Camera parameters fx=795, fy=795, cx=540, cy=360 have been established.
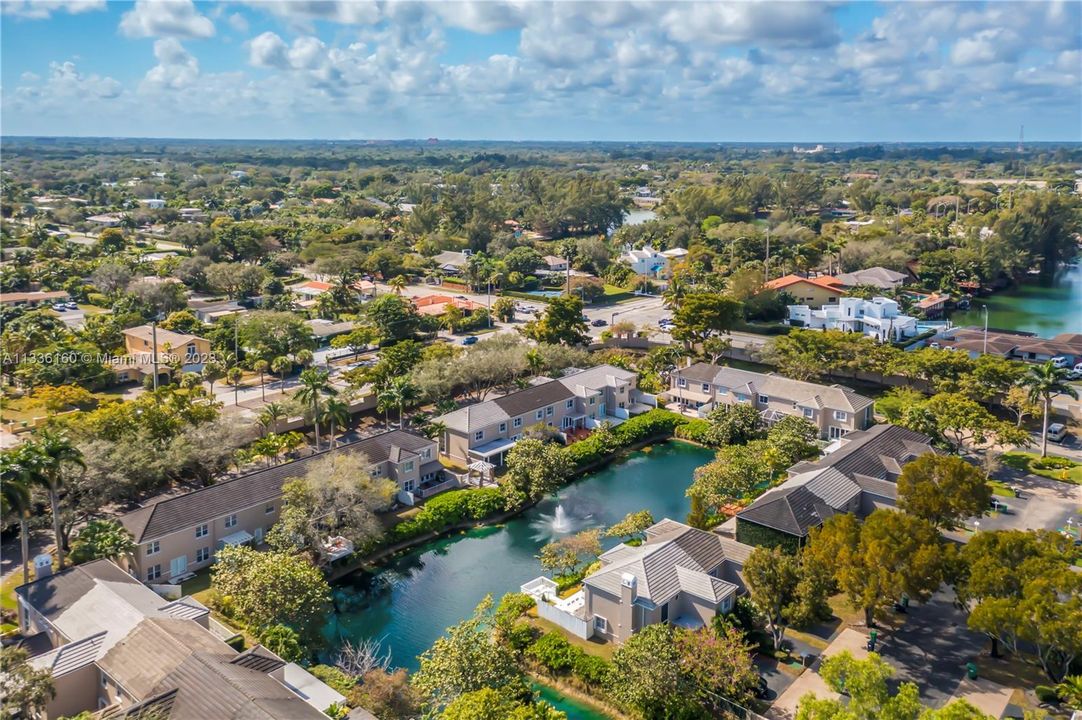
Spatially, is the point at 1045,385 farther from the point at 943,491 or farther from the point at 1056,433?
the point at 943,491

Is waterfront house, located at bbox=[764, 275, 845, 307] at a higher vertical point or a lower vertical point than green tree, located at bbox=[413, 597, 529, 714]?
higher

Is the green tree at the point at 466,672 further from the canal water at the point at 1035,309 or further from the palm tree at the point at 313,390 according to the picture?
the canal water at the point at 1035,309

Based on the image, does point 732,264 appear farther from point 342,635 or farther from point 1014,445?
point 342,635

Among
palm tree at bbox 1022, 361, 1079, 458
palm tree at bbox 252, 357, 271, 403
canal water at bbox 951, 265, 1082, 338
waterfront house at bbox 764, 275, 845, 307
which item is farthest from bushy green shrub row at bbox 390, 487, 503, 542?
canal water at bbox 951, 265, 1082, 338

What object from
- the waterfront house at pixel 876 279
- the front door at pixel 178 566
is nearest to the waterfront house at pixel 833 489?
the front door at pixel 178 566

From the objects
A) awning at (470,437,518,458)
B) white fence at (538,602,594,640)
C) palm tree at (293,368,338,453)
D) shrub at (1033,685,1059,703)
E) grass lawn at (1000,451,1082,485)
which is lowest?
white fence at (538,602,594,640)

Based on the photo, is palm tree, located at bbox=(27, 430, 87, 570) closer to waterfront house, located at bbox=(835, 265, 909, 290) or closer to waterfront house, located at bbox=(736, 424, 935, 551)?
waterfront house, located at bbox=(736, 424, 935, 551)

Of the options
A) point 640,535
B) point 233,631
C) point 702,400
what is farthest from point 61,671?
point 702,400
